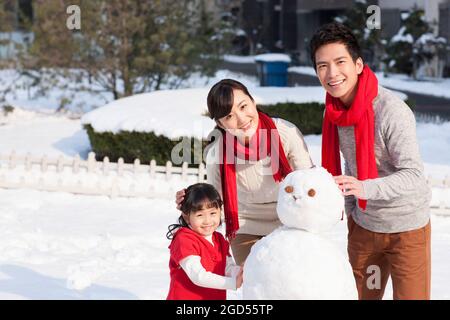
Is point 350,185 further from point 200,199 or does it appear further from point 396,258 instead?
point 200,199

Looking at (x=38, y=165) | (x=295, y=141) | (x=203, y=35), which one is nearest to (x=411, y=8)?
(x=203, y=35)

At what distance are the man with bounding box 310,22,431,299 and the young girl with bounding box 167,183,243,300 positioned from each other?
58cm

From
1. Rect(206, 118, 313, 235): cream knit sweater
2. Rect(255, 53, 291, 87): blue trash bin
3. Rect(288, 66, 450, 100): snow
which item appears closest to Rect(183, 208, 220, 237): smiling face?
Rect(206, 118, 313, 235): cream knit sweater

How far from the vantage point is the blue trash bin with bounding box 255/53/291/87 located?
18.5 metres

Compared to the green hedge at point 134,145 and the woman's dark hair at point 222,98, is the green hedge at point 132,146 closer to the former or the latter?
the green hedge at point 134,145

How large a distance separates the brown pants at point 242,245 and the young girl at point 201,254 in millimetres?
106

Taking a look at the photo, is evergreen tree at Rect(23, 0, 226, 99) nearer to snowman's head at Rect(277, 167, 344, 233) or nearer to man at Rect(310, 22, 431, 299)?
man at Rect(310, 22, 431, 299)

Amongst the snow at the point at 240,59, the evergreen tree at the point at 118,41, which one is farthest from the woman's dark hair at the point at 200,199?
the snow at the point at 240,59

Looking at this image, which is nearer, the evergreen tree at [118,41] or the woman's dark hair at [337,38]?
the woman's dark hair at [337,38]

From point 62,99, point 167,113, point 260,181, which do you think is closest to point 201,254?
point 260,181

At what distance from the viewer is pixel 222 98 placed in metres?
3.45

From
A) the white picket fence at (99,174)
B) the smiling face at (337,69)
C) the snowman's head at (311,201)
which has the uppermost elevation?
the smiling face at (337,69)

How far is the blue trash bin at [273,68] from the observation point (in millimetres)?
18547

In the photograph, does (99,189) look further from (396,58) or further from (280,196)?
(396,58)
